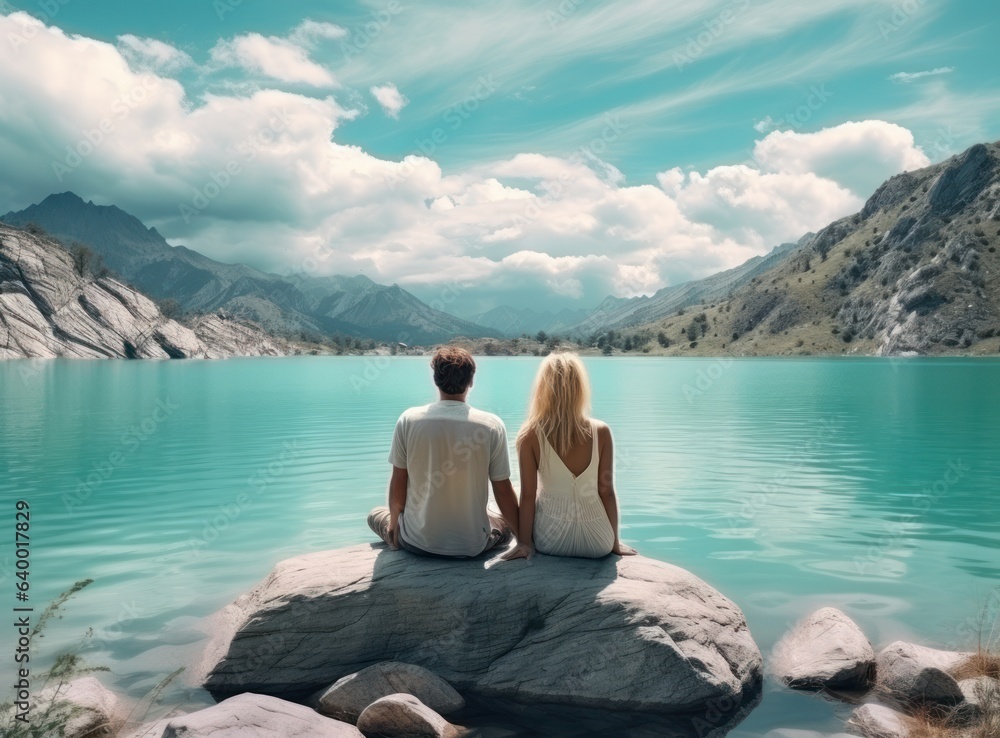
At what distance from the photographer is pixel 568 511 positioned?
998 cm

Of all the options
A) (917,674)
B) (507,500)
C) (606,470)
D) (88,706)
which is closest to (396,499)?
(507,500)

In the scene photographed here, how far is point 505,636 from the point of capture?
9.55 meters

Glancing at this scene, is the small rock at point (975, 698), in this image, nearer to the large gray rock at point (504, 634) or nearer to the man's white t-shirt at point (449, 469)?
the large gray rock at point (504, 634)

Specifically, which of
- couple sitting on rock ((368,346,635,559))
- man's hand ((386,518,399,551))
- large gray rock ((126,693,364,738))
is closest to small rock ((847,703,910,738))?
couple sitting on rock ((368,346,635,559))

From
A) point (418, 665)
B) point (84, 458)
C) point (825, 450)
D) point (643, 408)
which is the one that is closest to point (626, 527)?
point (418, 665)

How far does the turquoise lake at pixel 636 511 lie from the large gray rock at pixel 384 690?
2.20m

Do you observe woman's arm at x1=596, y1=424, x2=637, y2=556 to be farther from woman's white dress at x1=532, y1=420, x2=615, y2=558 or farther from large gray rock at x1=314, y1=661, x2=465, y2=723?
large gray rock at x1=314, y1=661, x2=465, y2=723

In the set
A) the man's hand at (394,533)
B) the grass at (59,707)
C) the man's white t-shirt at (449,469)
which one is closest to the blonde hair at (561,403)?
the man's white t-shirt at (449,469)

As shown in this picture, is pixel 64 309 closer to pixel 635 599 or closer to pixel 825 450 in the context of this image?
pixel 825 450

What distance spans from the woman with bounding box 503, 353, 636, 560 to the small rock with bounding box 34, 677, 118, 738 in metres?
5.45

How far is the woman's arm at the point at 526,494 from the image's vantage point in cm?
979

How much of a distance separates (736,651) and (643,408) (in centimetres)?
4806

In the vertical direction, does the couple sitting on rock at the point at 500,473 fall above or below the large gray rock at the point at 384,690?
above

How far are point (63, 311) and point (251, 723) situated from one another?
185m
